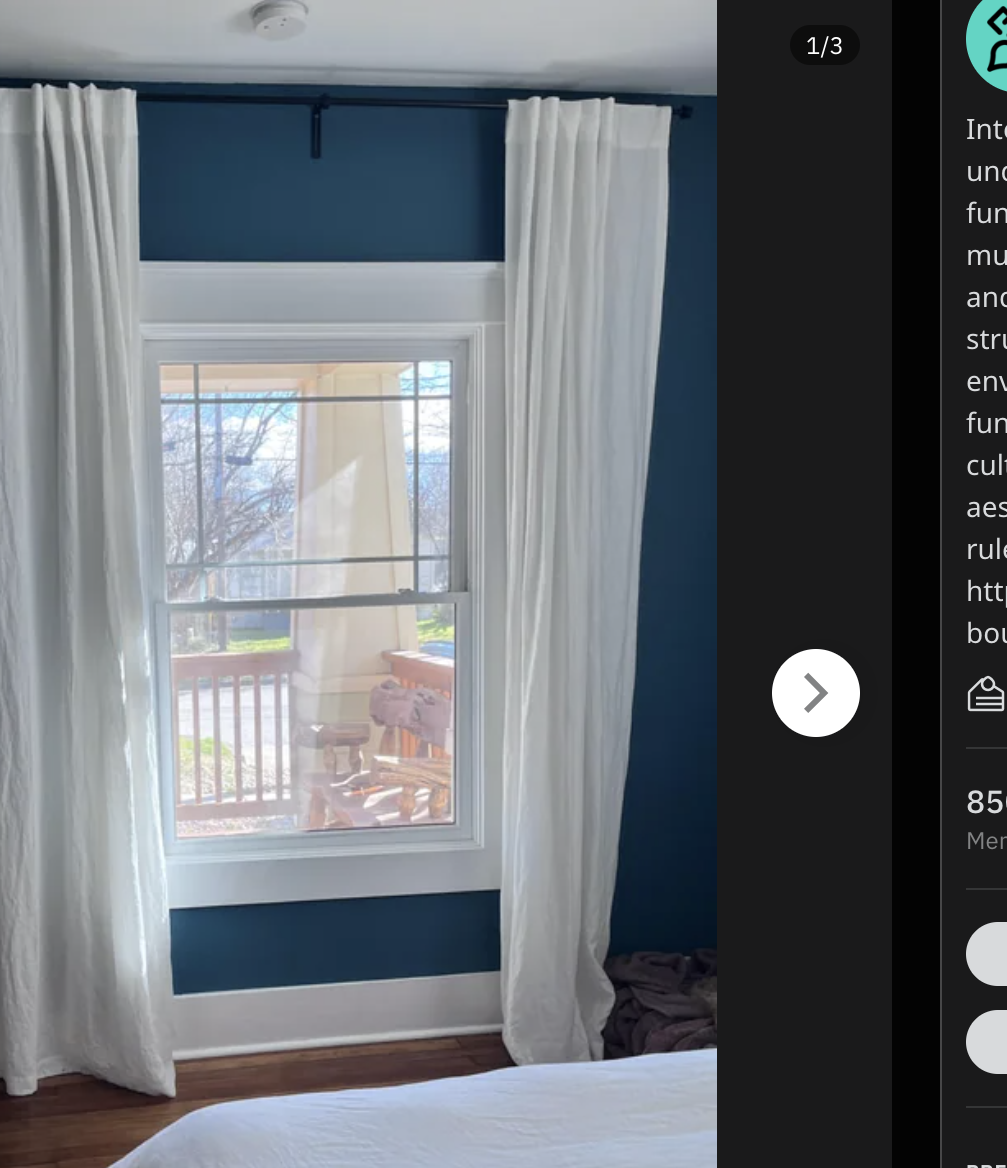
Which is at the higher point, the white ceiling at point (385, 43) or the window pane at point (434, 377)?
the white ceiling at point (385, 43)

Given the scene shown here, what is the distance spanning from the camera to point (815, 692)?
Result: 234 millimetres

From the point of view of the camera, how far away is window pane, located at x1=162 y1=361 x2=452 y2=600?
3.23 metres

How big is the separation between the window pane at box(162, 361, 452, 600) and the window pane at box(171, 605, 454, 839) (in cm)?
11

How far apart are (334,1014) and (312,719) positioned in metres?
0.81

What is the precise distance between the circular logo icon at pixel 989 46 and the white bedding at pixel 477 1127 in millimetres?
1633

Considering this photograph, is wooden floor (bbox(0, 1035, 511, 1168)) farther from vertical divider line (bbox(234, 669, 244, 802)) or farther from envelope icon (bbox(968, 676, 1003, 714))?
envelope icon (bbox(968, 676, 1003, 714))

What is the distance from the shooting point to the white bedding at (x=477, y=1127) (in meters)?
1.65

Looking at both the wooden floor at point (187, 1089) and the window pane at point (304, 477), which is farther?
the window pane at point (304, 477)

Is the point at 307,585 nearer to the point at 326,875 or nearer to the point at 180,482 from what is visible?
the point at 180,482

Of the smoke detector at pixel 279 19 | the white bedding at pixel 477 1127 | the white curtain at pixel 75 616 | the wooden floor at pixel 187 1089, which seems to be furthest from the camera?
the white curtain at pixel 75 616

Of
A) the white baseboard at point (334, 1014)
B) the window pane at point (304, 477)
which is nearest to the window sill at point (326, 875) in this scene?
the white baseboard at point (334, 1014)

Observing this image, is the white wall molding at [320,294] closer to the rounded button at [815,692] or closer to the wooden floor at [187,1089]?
the wooden floor at [187,1089]

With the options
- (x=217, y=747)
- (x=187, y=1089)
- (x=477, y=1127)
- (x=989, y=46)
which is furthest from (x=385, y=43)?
(x=989, y=46)

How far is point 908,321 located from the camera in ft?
0.78
